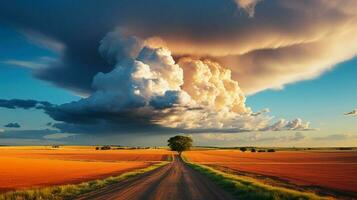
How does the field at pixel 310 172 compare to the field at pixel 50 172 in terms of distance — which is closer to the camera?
the field at pixel 310 172

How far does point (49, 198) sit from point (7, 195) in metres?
4.06

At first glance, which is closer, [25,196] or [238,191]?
[25,196]

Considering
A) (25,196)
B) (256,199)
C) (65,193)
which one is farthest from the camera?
(65,193)

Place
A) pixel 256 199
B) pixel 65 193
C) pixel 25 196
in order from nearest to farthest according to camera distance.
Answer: pixel 256 199
pixel 25 196
pixel 65 193

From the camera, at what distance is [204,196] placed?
2784 centimetres

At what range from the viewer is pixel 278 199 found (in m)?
25.8

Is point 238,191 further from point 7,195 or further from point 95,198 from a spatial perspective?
point 7,195

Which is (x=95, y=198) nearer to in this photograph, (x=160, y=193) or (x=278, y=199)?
(x=160, y=193)

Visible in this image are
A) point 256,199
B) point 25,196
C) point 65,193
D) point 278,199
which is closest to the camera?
point 278,199

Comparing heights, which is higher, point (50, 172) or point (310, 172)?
point (50, 172)

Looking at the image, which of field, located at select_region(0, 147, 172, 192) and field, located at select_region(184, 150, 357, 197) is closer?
field, located at select_region(184, 150, 357, 197)

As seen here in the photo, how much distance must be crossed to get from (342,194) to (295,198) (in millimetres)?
9366

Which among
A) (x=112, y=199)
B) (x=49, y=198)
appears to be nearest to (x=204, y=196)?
(x=112, y=199)

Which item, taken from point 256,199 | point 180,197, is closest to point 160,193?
point 180,197
